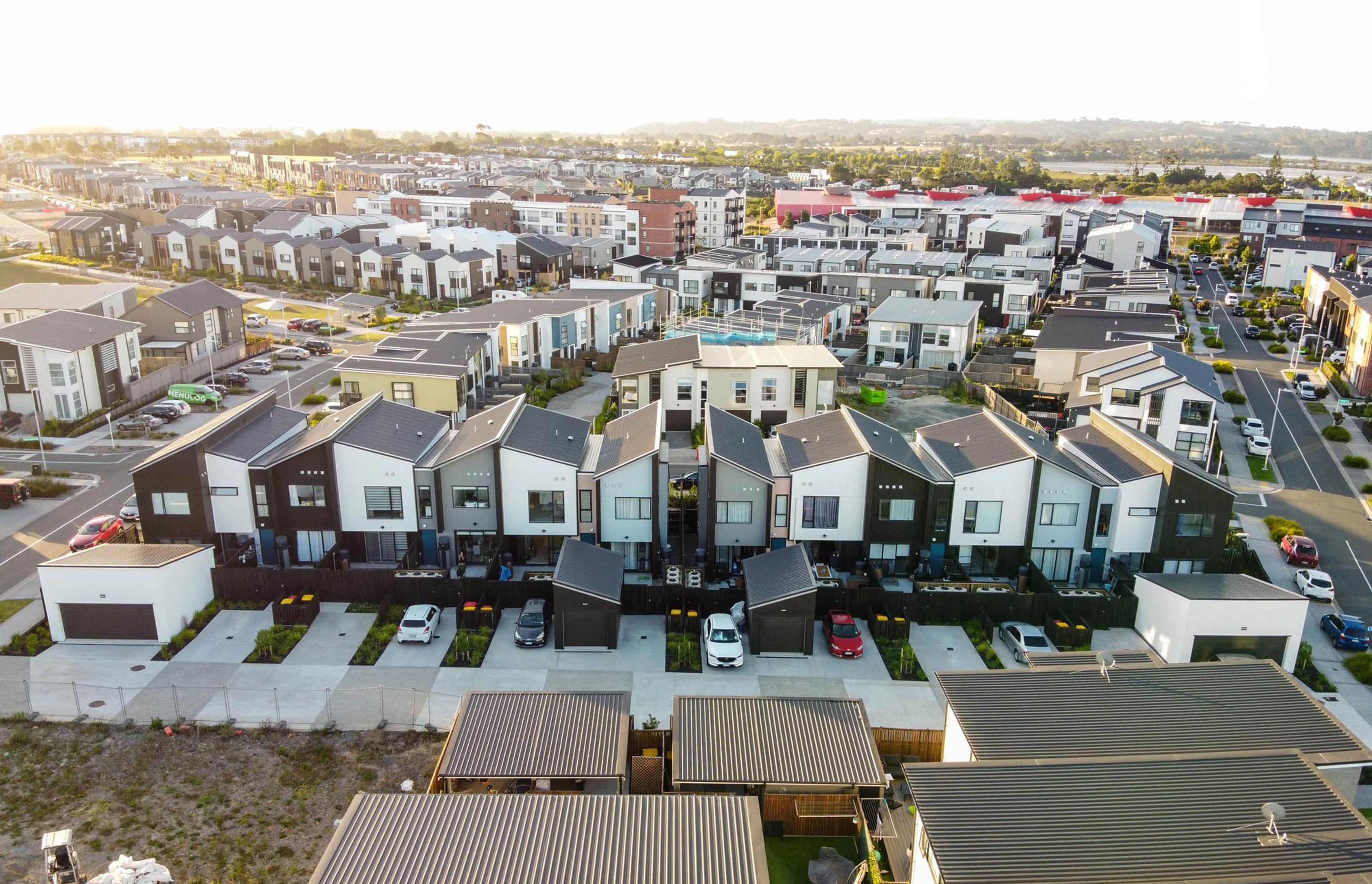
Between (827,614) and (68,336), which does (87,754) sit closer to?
(827,614)

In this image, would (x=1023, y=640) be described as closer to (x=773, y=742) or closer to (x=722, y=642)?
(x=722, y=642)

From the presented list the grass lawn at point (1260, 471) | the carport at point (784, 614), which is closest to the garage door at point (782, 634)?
the carport at point (784, 614)

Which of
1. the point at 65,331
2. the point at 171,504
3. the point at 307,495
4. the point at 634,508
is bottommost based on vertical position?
the point at 634,508

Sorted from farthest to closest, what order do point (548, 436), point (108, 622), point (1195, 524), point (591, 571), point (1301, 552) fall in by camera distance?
1. point (1301, 552)
2. point (548, 436)
3. point (1195, 524)
4. point (591, 571)
5. point (108, 622)

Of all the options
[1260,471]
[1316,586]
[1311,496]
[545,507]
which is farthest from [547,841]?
[1260,471]

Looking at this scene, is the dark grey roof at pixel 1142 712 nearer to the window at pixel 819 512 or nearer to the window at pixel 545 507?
the window at pixel 819 512

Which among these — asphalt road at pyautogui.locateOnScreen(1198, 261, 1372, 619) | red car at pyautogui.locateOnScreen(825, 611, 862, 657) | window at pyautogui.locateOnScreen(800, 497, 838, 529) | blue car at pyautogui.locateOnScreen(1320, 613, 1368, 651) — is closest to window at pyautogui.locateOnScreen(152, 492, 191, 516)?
window at pyautogui.locateOnScreen(800, 497, 838, 529)

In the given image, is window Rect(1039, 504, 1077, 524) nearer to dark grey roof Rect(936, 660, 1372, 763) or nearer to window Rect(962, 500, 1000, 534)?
window Rect(962, 500, 1000, 534)
